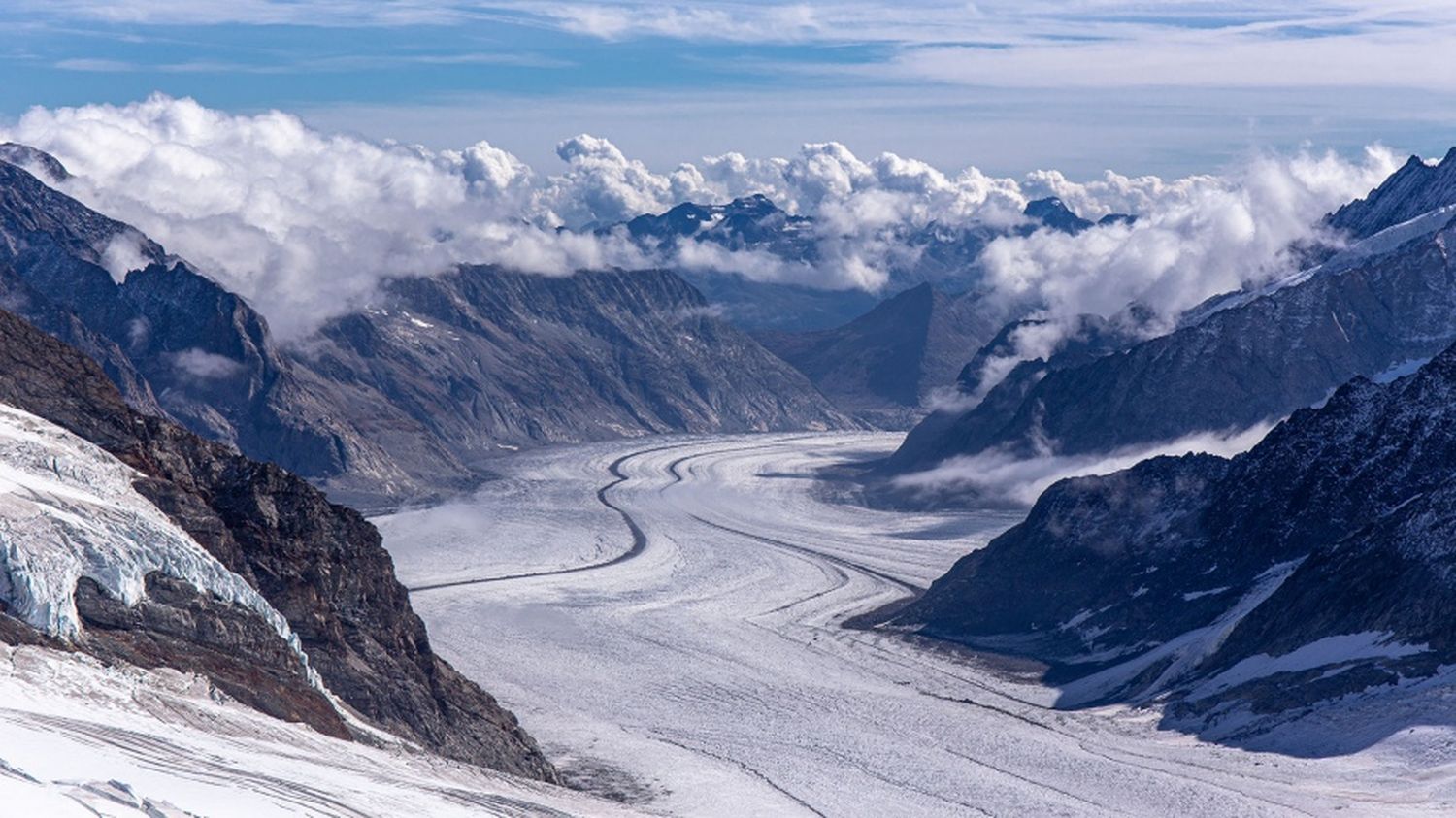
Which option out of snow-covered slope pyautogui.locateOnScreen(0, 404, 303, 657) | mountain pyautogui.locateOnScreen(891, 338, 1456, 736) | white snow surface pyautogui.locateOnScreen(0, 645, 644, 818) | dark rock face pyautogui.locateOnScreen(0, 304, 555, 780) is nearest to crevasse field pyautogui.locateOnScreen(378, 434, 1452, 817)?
mountain pyautogui.locateOnScreen(891, 338, 1456, 736)

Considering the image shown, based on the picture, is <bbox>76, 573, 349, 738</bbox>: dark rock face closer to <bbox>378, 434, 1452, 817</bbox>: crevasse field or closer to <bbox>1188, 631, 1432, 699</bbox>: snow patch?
<bbox>378, 434, 1452, 817</bbox>: crevasse field

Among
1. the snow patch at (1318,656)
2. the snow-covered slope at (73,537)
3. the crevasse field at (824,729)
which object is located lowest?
the crevasse field at (824,729)

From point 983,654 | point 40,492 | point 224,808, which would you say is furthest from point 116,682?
point 983,654

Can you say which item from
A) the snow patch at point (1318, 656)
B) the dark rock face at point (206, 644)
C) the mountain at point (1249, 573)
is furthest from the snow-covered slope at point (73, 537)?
the mountain at point (1249, 573)

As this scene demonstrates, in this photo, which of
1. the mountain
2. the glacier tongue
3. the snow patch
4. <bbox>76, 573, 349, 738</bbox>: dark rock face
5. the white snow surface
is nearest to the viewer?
the white snow surface

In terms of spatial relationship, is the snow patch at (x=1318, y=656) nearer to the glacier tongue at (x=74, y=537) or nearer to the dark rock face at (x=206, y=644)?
the glacier tongue at (x=74, y=537)

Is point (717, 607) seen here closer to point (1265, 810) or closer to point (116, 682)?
point (1265, 810)

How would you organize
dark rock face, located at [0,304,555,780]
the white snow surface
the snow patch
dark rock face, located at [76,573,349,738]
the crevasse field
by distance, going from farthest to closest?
the snow patch, the crevasse field, dark rock face, located at [0,304,555,780], dark rock face, located at [76,573,349,738], the white snow surface
